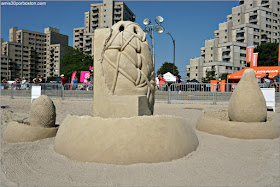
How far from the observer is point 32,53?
3145 inches

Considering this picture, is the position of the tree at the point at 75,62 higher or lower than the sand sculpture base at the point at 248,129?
higher

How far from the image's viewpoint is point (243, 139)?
5.02 metres

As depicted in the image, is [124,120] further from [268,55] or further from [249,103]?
[268,55]

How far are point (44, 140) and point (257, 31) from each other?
67.0m

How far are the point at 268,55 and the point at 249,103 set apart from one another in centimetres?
4300

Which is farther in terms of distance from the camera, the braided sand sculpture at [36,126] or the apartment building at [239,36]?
the apartment building at [239,36]

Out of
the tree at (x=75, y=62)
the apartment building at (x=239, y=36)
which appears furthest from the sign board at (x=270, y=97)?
the apartment building at (x=239, y=36)

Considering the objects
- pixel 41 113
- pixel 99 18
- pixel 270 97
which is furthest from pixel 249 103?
pixel 99 18

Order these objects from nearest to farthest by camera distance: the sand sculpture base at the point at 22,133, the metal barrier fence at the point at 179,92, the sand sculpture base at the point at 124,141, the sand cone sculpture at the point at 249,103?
the sand sculpture base at the point at 124,141, the sand sculpture base at the point at 22,133, the sand cone sculpture at the point at 249,103, the metal barrier fence at the point at 179,92

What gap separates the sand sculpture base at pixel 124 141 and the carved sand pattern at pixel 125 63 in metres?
1.10

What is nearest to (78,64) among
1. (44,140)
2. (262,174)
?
(44,140)

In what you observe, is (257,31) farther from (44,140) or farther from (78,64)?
(44,140)

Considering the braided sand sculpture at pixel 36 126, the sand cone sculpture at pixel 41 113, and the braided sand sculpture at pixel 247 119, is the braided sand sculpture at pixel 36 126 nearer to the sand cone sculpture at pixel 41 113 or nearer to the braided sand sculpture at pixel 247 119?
the sand cone sculpture at pixel 41 113

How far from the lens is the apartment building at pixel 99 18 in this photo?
6481cm
